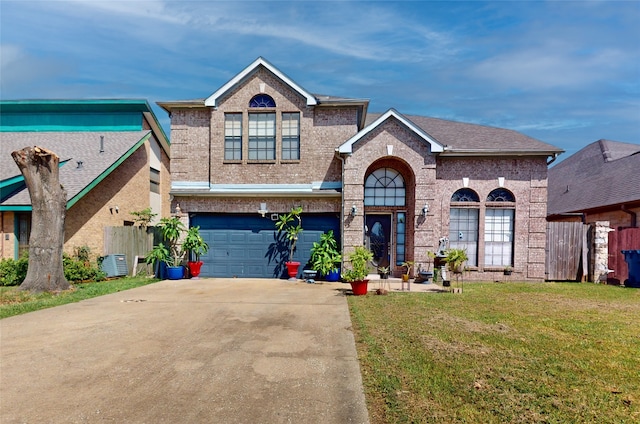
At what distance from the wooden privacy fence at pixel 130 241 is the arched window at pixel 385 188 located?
9.35 meters

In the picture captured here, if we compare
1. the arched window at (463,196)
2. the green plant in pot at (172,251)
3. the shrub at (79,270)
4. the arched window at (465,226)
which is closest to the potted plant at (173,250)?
the green plant in pot at (172,251)

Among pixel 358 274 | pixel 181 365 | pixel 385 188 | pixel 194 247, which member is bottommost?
pixel 181 365

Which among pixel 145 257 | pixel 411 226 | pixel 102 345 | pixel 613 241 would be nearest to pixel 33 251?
pixel 145 257

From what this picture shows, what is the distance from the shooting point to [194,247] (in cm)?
1441

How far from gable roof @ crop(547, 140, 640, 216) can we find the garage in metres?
13.5

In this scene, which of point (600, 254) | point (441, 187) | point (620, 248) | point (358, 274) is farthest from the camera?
point (620, 248)

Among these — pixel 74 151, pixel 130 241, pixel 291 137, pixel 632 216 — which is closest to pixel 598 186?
pixel 632 216

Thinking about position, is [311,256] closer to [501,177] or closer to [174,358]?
[501,177]

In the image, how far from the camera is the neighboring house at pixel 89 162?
1375 centimetres

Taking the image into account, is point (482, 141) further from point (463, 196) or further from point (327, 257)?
point (327, 257)

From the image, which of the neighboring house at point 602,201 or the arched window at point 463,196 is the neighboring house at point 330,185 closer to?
the arched window at point 463,196

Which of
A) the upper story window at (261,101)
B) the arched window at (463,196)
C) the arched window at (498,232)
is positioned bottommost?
the arched window at (498,232)

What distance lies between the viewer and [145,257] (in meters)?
15.4

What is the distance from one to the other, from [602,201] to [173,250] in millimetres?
19925
